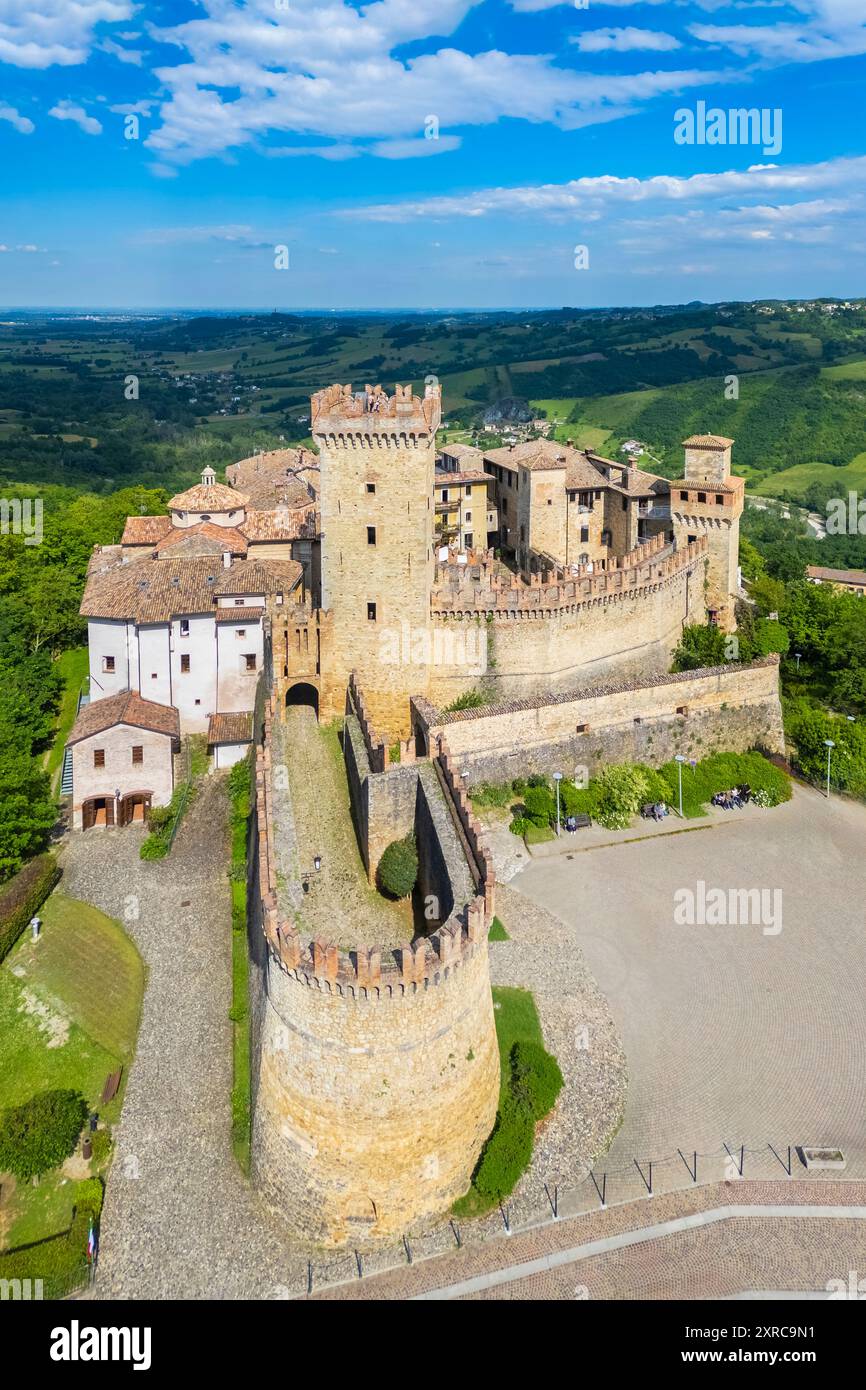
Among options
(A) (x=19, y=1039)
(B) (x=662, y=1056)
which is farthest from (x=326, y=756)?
(B) (x=662, y=1056)

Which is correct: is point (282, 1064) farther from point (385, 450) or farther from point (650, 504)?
point (650, 504)

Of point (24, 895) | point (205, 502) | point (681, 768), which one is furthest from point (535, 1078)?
point (205, 502)

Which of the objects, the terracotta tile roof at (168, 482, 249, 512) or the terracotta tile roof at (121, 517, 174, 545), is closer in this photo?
the terracotta tile roof at (168, 482, 249, 512)

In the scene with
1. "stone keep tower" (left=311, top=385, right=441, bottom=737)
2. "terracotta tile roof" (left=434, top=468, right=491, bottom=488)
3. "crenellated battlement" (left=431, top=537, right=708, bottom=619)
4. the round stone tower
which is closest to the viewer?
the round stone tower

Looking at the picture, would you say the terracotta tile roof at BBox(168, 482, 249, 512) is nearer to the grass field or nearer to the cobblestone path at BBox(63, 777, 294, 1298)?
the cobblestone path at BBox(63, 777, 294, 1298)

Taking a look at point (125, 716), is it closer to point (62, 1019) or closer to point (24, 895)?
point (24, 895)

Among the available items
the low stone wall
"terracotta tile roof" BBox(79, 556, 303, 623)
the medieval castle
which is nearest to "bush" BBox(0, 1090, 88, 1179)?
the medieval castle
